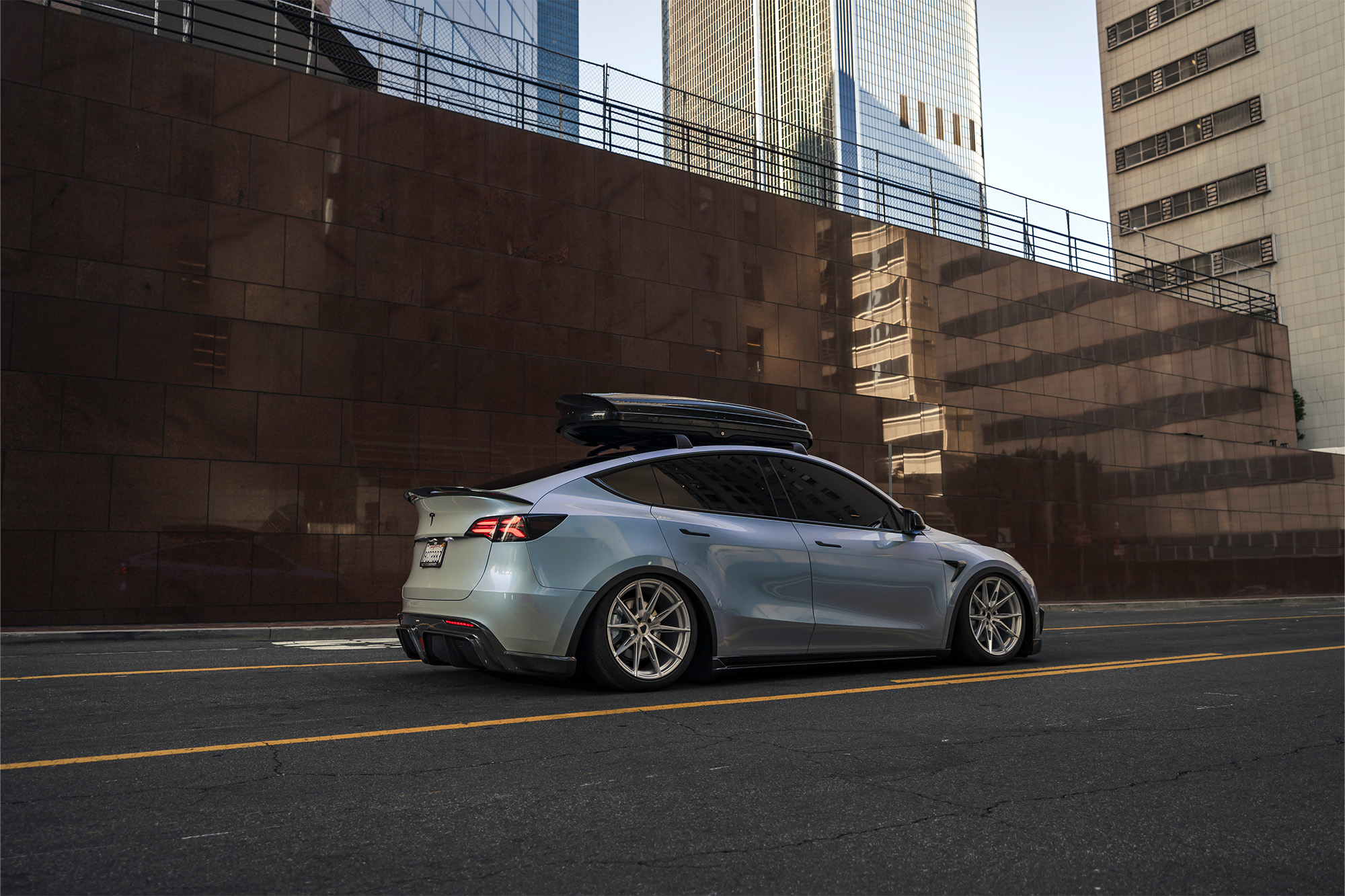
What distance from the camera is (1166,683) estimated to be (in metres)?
6.80

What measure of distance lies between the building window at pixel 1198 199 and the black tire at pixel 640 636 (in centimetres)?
4740

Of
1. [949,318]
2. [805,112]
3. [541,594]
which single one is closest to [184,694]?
[541,594]

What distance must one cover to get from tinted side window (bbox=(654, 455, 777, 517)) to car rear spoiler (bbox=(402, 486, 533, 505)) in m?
0.99

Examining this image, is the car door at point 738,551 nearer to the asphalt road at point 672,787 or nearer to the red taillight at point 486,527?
the asphalt road at point 672,787

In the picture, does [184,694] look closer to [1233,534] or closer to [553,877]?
[553,877]

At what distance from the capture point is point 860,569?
701 cm

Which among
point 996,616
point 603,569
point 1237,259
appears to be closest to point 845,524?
point 996,616

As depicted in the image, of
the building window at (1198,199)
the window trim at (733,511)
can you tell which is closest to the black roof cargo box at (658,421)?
the window trim at (733,511)

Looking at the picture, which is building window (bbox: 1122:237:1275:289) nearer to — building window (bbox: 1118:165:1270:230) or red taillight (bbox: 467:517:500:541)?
building window (bbox: 1118:165:1270:230)

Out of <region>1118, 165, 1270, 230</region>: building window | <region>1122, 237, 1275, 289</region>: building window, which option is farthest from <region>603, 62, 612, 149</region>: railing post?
<region>1118, 165, 1270, 230</region>: building window

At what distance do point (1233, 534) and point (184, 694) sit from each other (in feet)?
98.1

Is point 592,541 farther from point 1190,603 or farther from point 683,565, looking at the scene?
point 1190,603

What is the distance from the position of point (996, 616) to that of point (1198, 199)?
51.4 m

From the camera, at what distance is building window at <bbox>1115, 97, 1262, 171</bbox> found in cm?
4919
